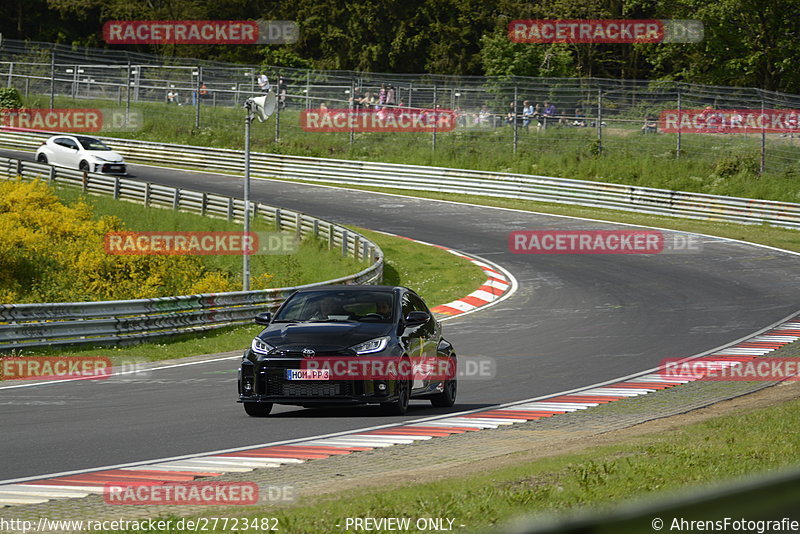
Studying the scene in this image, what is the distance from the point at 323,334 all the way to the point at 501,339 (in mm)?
8428

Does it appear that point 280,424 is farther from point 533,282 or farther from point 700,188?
point 700,188

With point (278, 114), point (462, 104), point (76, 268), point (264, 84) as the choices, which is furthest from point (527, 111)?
point (76, 268)

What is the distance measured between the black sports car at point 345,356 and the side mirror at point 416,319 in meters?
0.01

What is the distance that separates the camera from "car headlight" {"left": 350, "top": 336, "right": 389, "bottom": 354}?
1266 centimetres

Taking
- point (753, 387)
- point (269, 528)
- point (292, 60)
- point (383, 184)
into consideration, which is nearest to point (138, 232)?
point (383, 184)

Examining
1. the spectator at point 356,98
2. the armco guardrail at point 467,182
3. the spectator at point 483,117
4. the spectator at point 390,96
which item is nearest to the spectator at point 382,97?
the spectator at point 390,96

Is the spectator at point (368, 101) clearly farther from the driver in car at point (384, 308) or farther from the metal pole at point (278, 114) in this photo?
the driver in car at point (384, 308)

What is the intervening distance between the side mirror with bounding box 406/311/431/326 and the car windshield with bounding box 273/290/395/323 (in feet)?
0.95

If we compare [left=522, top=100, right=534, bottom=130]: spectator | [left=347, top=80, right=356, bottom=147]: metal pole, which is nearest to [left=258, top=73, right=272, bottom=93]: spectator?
[left=347, top=80, right=356, bottom=147]: metal pole

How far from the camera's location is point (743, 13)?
56.4 m

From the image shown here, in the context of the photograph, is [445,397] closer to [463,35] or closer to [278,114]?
[278,114]

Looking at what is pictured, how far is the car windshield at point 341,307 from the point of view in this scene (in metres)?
13.6

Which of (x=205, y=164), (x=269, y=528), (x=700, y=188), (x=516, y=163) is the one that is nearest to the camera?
(x=269, y=528)

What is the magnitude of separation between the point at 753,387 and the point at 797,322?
7556mm
